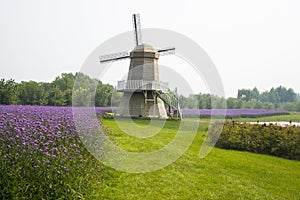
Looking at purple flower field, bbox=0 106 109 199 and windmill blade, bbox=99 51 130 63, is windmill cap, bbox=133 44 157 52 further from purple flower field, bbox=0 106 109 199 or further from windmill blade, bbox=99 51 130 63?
purple flower field, bbox=0 106 109 199

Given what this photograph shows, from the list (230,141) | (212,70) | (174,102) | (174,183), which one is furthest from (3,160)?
(174,102)

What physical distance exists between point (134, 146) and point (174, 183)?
10.9 feet

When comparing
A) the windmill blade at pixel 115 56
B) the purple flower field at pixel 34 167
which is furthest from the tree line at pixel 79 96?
the purple flower field at pixel 34 167

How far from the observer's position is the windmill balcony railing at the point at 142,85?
22.6 metres

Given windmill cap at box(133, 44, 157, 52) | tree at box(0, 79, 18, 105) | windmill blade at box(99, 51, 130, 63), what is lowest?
tree at box(0, 79, 18, 105)

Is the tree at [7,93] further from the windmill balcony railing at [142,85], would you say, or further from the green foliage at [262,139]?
the green foliage at [262,139]

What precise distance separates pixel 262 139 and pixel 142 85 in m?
11.3

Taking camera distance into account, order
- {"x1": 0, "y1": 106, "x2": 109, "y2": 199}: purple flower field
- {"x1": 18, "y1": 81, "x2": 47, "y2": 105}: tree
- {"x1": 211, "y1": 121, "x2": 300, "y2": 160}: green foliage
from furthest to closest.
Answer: {"x1": 18, "y1": 81, "x2": 47, "y2": 105}: tree < {"x1": 211, "y1": 121, "x2": 300, "y2": 160}: green foliage < {"x1": 0, "y1": 106, "x2": 109, "y2": 199}: purple flower field

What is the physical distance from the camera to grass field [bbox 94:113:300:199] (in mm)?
6824

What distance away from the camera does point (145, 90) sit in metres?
22.8

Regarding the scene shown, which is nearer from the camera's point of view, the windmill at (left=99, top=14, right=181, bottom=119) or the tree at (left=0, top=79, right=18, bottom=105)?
the tree at (left=0, top=79, right=18, bottom=105)

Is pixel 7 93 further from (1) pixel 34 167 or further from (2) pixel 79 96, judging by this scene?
(1) pixel 34 167

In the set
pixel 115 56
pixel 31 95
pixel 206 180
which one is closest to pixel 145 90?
pixel 115 56

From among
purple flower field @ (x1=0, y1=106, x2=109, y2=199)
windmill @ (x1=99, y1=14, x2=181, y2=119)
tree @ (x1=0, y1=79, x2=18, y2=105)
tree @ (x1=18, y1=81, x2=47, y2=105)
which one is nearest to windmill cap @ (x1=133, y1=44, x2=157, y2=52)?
windmill @ (x1=99, y1=14, x2=181, y2=119)
